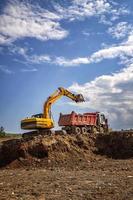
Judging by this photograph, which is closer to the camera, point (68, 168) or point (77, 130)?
point (68, 168)

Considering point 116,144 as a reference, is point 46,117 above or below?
above

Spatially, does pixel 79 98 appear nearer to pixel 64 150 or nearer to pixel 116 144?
pixel 116 144

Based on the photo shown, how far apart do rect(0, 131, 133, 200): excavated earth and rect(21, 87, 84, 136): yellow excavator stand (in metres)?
6.07

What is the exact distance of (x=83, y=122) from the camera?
3884 cm

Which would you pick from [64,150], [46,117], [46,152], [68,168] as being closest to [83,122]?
[46,117]

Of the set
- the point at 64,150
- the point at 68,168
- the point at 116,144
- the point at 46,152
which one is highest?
the point at 116,144

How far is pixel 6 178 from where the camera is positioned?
65.1 feet

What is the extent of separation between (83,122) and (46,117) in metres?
3.78

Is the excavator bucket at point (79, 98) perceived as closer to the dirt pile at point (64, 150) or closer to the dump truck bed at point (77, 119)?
the dump truck bed at point (77, 119)

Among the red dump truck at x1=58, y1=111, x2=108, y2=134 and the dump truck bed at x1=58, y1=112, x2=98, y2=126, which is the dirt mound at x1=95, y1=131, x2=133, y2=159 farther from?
the dump truck bed at x1=58, y1=112, x2=98, y2=126

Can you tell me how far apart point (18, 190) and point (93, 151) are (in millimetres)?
13470

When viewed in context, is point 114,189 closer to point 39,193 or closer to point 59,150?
point 39,193

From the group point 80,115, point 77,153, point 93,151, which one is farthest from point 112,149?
point 80,115

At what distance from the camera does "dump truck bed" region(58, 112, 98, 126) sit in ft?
124
